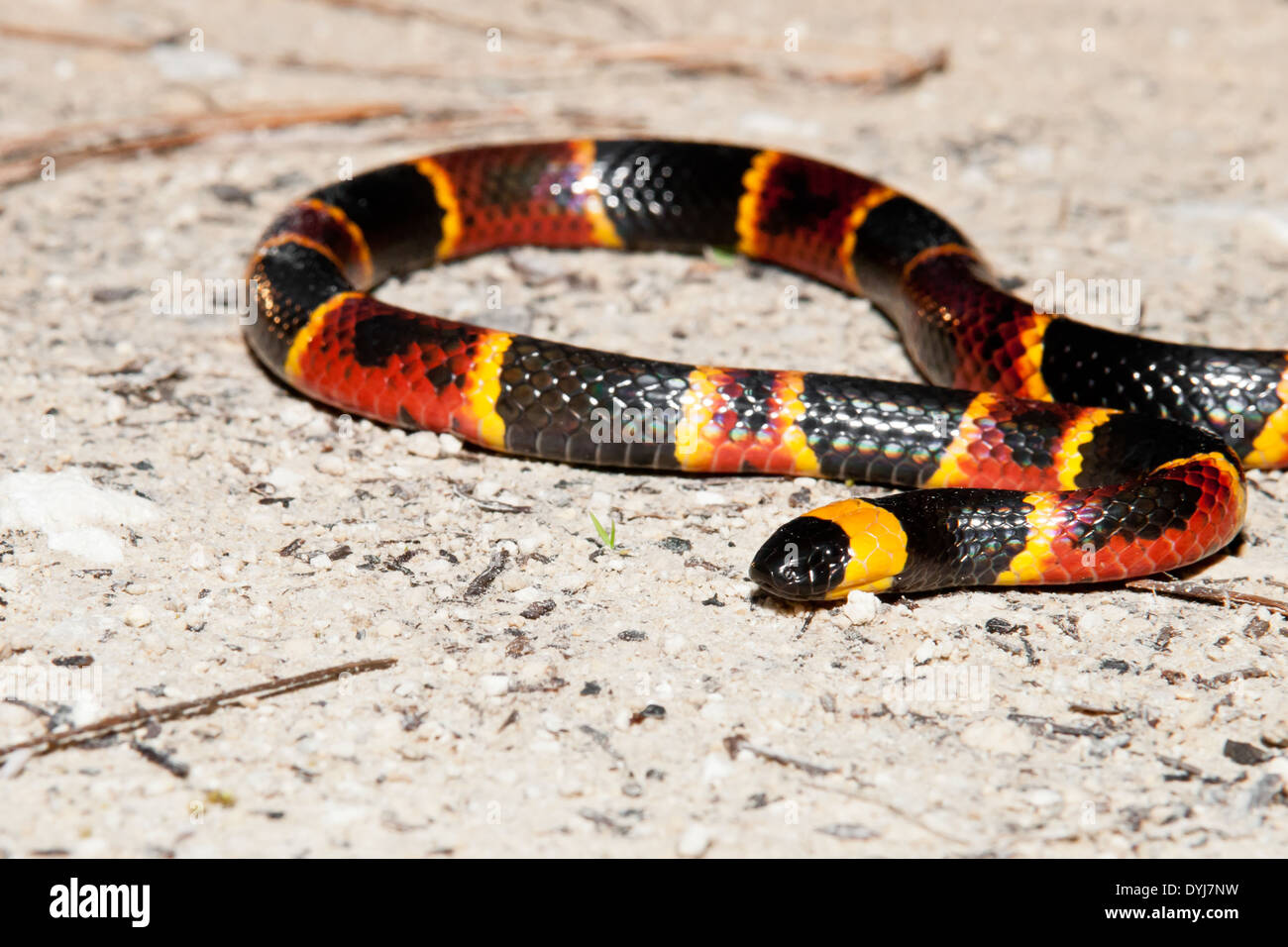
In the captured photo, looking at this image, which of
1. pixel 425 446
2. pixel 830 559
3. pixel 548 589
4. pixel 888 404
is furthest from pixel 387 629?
pixel 888 404

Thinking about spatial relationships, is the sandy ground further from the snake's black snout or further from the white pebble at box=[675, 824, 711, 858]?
the snake's black snout

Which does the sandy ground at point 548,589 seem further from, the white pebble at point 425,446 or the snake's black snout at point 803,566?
the snake's black snout at point 803,566

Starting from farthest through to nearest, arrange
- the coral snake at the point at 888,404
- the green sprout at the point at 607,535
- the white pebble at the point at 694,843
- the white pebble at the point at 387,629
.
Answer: the green sprout at the point at 607,535
the coral snake at the point at 888,404
the white pebble at the point at 387,629
the white pebble at the point at 694,843

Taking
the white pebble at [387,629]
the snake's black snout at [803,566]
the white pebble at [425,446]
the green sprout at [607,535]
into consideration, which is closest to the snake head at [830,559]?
the snake's black snout at [803,566]

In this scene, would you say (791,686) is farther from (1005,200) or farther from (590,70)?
(590,70)

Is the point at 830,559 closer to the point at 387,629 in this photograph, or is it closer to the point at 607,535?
the point at 607,535

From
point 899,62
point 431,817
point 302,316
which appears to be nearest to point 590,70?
point 899,62
